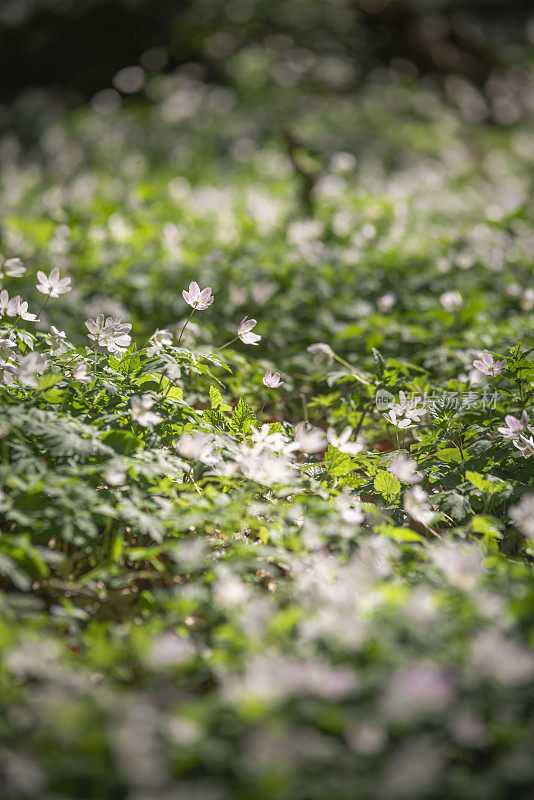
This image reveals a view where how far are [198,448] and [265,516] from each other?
0.38 metres

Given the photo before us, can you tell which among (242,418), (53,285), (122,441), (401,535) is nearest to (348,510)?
(401,535)

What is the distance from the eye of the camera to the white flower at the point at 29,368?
1.69 m

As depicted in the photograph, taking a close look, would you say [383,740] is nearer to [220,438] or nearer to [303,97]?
[220,438]

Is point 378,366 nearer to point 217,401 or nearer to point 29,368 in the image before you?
point 217,401

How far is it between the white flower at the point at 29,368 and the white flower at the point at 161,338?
419 millimetres

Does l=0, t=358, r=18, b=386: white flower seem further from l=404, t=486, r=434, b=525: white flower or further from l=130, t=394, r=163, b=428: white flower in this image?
l=404, t=486, r=434, b=525: white flower

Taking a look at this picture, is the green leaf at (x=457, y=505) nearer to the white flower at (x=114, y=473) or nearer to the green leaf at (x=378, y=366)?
the green leaf at (x=378, y=366)

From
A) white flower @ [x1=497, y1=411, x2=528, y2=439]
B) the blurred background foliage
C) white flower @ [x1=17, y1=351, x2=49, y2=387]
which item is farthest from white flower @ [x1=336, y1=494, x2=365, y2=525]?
the blurred background foliage

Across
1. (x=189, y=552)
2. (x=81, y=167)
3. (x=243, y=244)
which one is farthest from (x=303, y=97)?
(x=189, y=552)

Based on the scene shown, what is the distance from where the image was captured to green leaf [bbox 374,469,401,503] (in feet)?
6.37

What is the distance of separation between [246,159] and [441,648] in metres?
6.58

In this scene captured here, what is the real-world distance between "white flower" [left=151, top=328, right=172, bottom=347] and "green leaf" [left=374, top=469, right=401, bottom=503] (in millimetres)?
855

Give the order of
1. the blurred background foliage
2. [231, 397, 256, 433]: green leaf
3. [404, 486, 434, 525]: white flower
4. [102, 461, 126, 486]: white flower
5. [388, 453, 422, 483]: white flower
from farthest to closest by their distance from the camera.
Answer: the blurred background foliage, [231, 397, 256, 433]: green leaf, [388, 453, 422, 483]: white flower, [404, 486, 434, 525]: white flower, [102, 461, 126, 486]: white flower

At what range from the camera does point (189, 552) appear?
1.41 m
